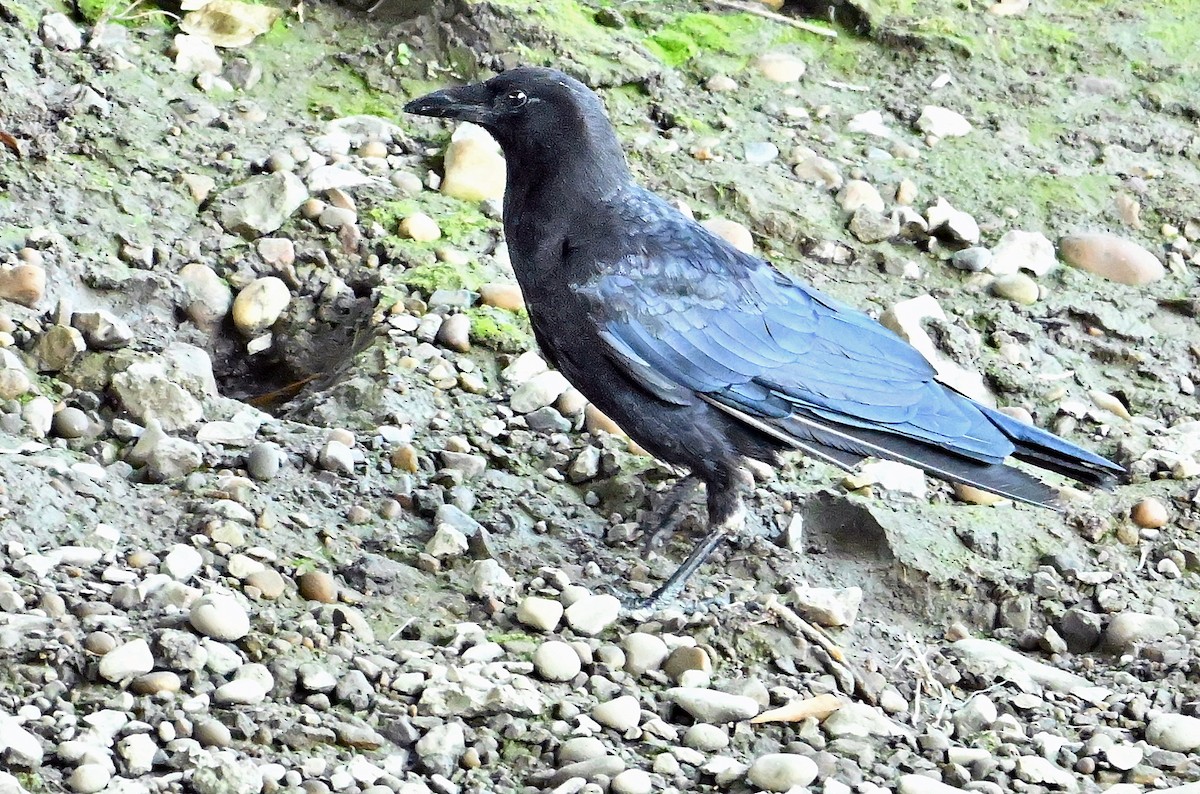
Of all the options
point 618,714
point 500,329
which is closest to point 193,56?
point 500,329

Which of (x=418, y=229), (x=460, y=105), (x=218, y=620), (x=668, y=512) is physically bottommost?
(x=668, y=512)

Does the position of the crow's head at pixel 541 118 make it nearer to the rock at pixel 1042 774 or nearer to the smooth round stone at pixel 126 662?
the smooth round stone at pixel 126 662

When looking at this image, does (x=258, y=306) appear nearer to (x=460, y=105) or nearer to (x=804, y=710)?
(x=460, y=105)

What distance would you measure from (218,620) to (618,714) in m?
0.85

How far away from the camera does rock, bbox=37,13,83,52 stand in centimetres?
531

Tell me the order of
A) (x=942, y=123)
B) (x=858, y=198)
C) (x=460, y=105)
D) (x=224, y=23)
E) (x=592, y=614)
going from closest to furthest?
(x=592, y=614)
(x=460, y=105)
(x=858, y=198)
(x=224, y=23)
(x=942, y=123)

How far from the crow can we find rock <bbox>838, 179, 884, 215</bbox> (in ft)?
4.81

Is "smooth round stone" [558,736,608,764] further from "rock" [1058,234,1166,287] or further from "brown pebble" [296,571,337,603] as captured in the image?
"rock" [1058,234,1166,287]

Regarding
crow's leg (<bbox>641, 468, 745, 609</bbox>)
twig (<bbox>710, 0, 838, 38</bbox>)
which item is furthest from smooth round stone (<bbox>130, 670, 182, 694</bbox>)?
twig (<bbox>710, 0, 838, 38</bbox>)

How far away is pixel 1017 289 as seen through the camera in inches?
205

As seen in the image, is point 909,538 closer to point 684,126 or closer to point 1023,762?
point 1023,762

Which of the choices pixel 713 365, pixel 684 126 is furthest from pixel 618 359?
pixel 684 126

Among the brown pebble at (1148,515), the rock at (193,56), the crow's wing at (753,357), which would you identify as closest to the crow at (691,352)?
the crow's wing at (753,357)

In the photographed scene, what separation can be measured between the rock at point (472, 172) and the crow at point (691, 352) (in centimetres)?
110
